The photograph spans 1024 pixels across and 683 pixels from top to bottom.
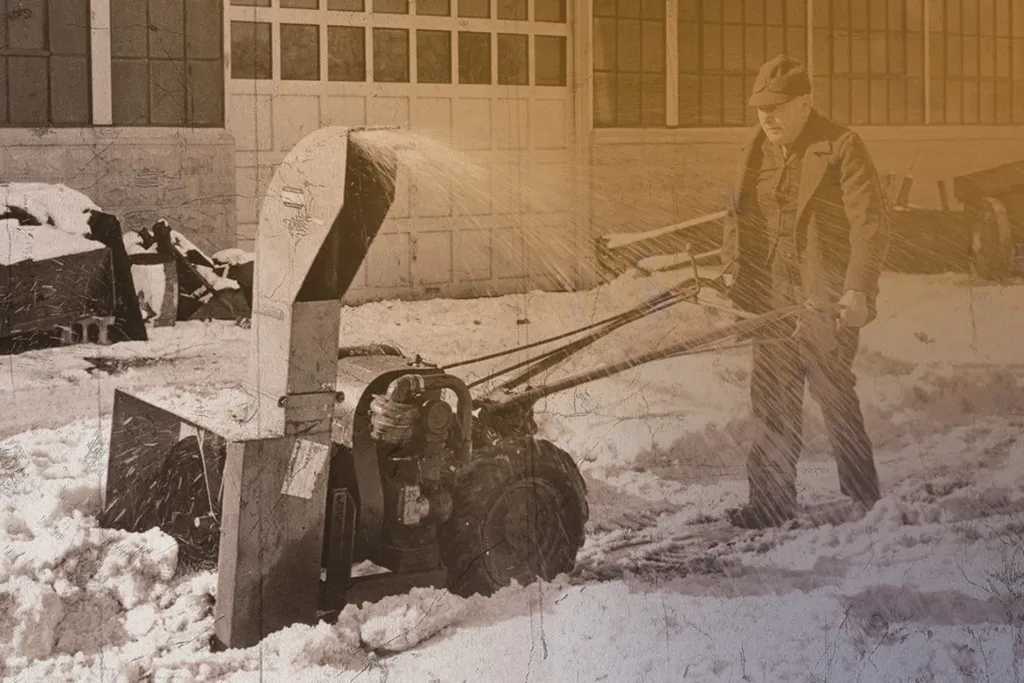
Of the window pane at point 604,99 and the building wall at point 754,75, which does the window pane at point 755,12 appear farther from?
the window pane at point 604,99

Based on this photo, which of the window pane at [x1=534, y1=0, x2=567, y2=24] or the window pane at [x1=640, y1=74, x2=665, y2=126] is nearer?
the window pane at [x1=534, y1=0, x2=567, y2=24]

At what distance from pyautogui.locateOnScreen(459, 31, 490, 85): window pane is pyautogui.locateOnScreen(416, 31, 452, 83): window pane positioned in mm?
37

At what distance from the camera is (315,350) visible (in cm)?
310

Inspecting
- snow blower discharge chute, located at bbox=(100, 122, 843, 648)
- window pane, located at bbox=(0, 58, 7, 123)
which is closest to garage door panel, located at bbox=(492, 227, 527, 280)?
snow blower discharge chute, located at bbox=(100, 122, 843, 648)

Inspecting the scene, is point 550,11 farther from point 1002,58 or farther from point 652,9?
point 1002,58

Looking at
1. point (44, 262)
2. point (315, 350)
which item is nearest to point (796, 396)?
point (315, 350)

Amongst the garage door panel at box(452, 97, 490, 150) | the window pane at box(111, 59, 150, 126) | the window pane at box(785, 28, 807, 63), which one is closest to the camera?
the window pane at box(111, 59, 150, 126)

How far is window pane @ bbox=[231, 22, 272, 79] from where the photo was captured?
10.4ft

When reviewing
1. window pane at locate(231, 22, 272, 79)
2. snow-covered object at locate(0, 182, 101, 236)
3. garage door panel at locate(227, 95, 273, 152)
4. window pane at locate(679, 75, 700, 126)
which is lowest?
snow-covered object at locate(0, 182, 101, 236)

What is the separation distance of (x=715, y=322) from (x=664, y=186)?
0.42 meters

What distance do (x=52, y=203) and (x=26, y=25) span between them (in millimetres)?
413

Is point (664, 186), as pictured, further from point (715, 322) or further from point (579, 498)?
point (579, 498)

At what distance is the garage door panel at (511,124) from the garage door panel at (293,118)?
50 cm

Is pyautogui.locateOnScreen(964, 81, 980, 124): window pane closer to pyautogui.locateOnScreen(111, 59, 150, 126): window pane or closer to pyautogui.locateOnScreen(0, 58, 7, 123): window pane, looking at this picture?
pyautogui.locateOnScreen(111, 59, 150, 126): window pane
